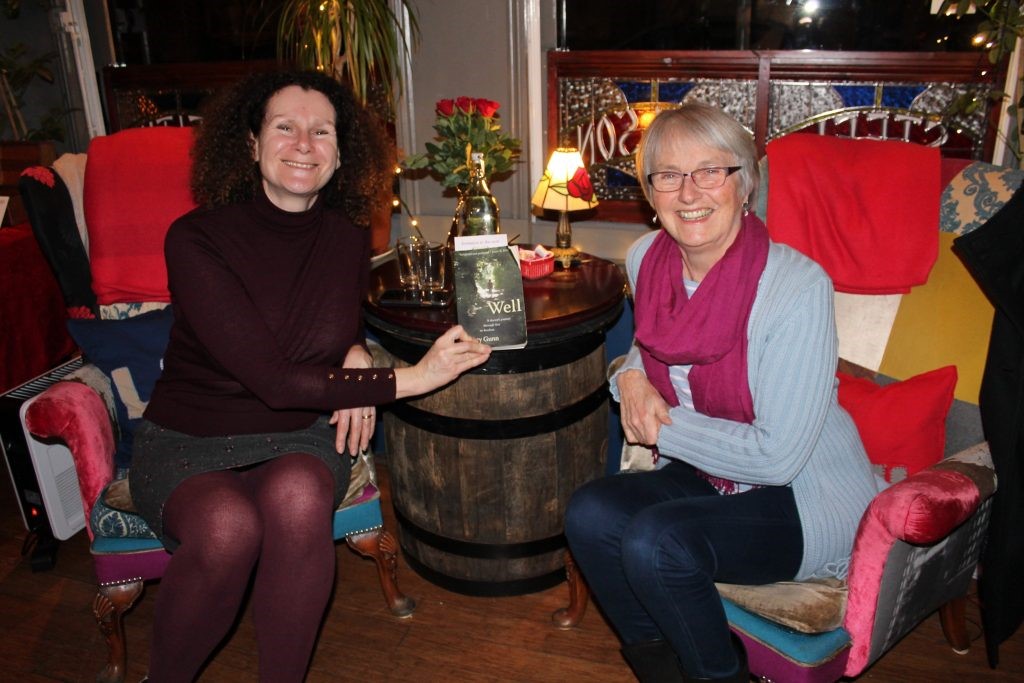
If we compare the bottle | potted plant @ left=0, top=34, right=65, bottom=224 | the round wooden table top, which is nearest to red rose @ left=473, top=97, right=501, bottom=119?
the bottle

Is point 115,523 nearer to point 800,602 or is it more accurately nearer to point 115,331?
point 115,331

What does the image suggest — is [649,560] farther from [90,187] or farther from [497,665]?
[90,187]

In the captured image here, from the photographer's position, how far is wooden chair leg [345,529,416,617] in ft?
6.22

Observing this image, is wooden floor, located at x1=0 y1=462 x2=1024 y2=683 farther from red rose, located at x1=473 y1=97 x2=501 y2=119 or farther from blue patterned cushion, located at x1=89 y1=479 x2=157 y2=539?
red rose, located at x1=473 y1=97 x2=501 y2=119

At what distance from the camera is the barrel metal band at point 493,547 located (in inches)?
76.3

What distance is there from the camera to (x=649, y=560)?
138cm

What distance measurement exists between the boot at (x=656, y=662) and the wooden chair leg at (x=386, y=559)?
669 millimetres

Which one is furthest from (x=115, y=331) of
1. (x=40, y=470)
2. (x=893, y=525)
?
(x=893, y=525)

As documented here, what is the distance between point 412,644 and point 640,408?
830mm

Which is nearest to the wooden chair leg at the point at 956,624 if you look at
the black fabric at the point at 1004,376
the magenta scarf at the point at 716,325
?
the black fabric at the point at 1004,376

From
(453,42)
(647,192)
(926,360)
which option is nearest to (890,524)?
(926,360)

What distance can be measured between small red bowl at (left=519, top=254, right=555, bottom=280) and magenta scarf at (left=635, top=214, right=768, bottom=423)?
0.49 m

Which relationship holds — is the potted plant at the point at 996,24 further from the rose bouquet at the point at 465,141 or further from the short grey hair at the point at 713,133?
Answer: the rose bouquet at the point at 465,141

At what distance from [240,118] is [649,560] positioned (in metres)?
1.22
